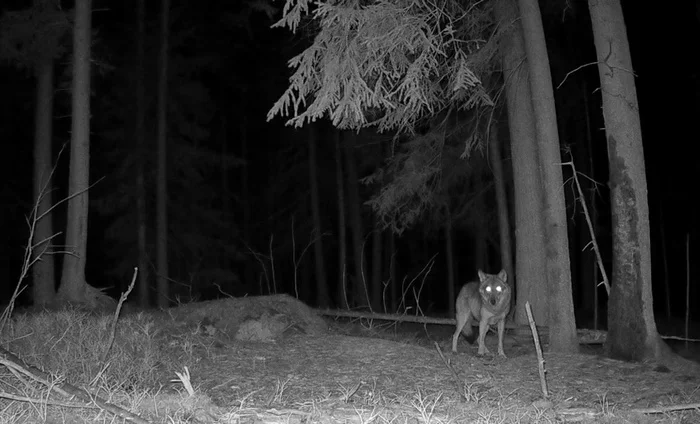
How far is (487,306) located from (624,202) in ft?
9.34

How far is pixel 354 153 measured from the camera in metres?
28.6

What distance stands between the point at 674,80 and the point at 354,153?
15326 millimetres

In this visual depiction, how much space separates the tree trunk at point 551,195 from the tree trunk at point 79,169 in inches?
366

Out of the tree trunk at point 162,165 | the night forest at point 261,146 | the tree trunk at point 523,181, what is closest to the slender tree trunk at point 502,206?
the night forest at point 261,146

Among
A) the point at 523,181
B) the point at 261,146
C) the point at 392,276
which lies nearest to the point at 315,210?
the point at 392,276

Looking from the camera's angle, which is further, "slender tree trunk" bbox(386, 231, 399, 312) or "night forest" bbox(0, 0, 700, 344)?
"slender tree trunk" bbox(386, 231, 399, 312)

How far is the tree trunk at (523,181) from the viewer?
38.3 ft

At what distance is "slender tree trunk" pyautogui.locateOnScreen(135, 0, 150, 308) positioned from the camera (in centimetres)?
2241

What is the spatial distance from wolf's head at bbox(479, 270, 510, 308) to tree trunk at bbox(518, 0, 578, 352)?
2.77 ft

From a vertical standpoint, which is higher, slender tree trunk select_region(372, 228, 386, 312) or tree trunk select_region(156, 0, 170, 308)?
tree trunk select_region(156, 0, 170, 308)

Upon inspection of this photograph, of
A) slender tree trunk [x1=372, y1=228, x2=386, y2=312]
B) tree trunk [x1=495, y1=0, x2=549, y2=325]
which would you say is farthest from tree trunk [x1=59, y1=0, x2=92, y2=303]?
slender tree trunk [x1=372, y1=228, x2=386, y2=312]

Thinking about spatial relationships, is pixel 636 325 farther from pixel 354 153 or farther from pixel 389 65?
pixel 354 153

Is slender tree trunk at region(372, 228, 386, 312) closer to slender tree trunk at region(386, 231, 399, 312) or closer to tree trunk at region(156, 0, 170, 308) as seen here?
slender tree trunk at region(386, 231, 399, 312)

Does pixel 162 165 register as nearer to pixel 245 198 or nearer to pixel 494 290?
pixel 494 290
